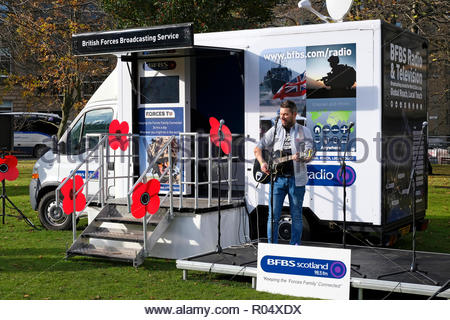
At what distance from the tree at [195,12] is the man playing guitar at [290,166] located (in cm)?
919

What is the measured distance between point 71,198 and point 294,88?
3278mm

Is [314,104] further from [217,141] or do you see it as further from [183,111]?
[183,111]

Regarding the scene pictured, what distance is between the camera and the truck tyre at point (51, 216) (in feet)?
36.9

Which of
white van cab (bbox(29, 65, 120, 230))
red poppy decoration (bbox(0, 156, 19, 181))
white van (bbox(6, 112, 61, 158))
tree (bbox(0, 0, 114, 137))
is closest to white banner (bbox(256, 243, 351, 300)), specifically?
white van cab (bbox(29, 65, 120, 230))

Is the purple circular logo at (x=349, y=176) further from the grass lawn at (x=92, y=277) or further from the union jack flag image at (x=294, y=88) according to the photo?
the grass lawn at (x=92, y=277)

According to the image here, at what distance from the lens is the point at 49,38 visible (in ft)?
61.5

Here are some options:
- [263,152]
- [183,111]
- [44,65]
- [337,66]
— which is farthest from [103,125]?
[44,65]

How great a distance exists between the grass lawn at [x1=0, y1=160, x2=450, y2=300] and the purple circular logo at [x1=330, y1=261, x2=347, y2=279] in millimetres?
535

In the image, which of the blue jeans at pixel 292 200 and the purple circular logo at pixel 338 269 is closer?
the purple circular logo at pixel 338 269

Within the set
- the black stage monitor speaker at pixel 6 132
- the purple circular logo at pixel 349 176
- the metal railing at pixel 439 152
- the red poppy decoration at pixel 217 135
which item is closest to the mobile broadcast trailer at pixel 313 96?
the purple circular logo at pixel 349 176

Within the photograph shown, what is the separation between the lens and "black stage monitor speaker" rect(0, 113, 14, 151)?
12695mm

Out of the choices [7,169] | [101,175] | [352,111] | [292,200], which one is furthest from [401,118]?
[7,169]

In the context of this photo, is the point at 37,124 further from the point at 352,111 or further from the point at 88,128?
the point at 352,111
